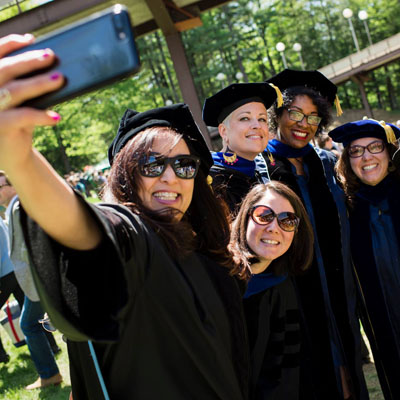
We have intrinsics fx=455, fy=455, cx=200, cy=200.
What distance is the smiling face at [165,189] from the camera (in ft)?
4.86

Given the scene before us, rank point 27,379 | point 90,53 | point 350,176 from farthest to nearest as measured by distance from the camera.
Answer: point 27,379, point 350,176, point 90,53

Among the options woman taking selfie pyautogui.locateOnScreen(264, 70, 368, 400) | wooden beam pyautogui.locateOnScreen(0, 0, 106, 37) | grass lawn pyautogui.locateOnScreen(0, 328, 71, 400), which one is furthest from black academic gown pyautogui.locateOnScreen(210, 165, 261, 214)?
wooden beam pyautogui.locateOnScreen(0, 0, 106, 37)

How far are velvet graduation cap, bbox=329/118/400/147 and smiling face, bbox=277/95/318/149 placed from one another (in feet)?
0.70

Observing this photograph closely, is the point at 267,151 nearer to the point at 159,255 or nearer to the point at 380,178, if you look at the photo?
the point at 380,178

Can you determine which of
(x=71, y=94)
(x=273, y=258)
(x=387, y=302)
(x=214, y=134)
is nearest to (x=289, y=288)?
(x=273, y=258)

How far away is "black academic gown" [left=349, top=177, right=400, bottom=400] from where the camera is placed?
296 centimetres

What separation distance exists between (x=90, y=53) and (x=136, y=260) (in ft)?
1.69

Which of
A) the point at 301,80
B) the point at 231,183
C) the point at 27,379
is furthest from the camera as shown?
the point at 27,379

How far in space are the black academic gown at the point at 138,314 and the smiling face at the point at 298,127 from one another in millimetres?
1890

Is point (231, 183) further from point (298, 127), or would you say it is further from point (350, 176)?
point (350, 176)

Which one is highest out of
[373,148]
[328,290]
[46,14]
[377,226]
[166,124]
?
[46,14]

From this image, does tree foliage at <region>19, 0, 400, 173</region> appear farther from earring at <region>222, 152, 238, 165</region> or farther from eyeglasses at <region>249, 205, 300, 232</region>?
eyeglasses at <region>249, 205, 300, 232</region>

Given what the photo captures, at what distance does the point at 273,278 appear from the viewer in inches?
92.2

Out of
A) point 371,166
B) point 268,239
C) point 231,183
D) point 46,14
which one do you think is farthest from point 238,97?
point 46,14
